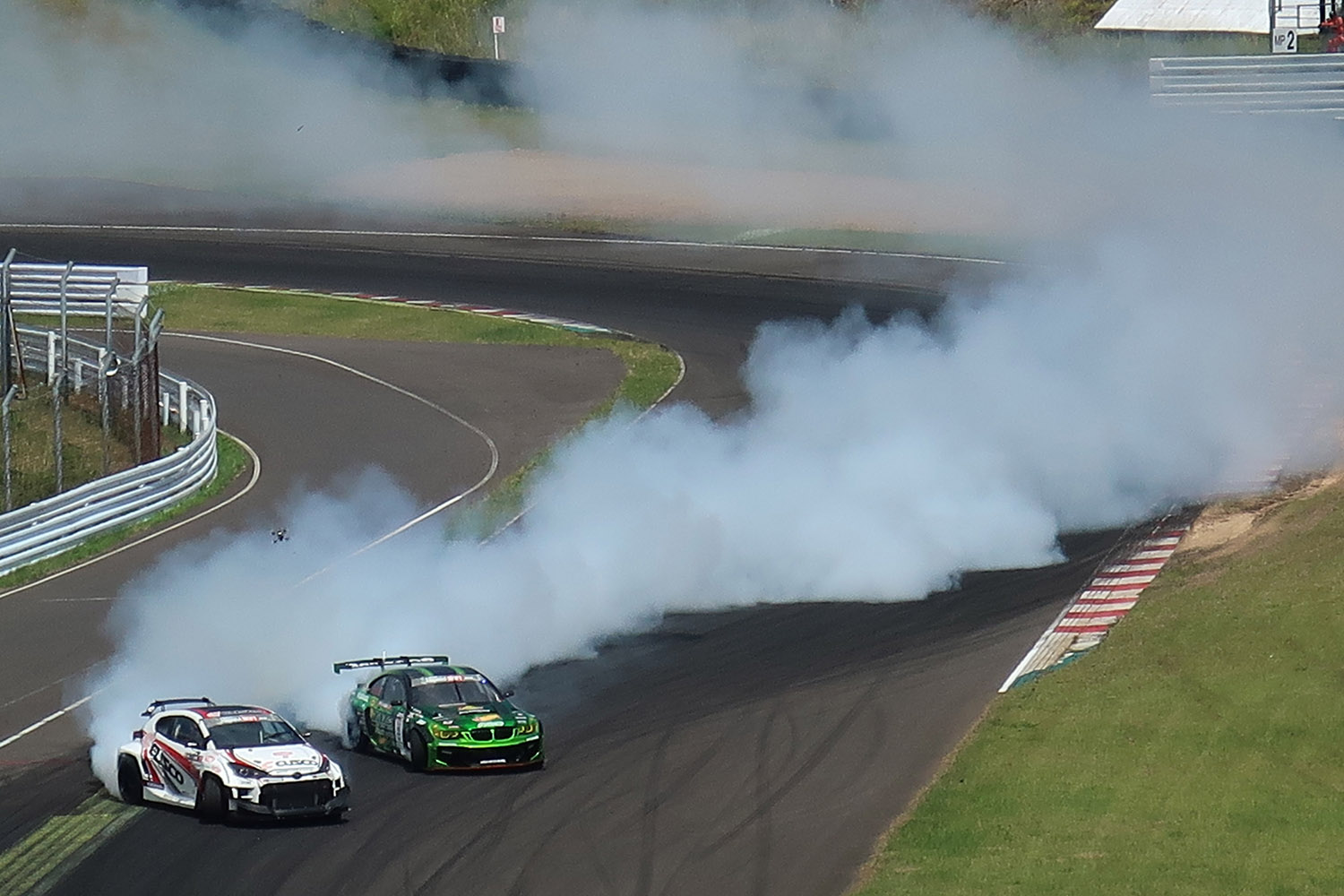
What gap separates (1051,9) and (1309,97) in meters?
9.83

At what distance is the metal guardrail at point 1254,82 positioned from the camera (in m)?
39.9

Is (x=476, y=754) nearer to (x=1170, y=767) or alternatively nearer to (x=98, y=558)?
(x=1170, y=767)

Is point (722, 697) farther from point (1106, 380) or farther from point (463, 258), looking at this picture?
point (463, 258)

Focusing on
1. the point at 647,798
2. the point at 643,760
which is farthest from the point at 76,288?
the point at 647,798

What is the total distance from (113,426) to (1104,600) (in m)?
17.9

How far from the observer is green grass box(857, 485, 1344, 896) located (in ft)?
50.7

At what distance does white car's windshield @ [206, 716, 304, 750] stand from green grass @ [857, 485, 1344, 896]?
5.61 m

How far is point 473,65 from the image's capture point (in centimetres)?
5644

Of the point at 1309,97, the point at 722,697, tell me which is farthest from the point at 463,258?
the point at 722,697

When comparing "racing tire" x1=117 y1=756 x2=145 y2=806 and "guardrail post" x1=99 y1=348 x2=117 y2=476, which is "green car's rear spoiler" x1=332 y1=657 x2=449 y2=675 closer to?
"racing tire" x1=117 y1=756 x2=145 y2=806

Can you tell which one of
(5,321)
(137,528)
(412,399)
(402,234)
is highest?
(5,321)

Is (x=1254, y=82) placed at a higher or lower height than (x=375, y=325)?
higher

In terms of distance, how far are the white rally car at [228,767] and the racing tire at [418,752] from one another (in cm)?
115

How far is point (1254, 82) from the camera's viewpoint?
136 ft
